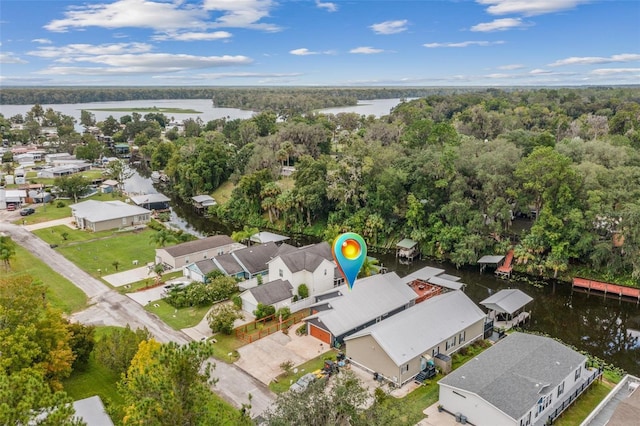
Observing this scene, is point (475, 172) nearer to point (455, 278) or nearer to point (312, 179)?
point (455, 278)

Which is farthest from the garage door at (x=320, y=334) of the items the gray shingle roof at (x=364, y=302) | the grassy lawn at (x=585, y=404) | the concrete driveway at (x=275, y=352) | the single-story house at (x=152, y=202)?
the single-story house at (x=152, y=202)

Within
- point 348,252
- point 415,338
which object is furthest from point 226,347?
point 415,338

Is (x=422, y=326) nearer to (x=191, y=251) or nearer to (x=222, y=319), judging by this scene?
(x=222, y=319)

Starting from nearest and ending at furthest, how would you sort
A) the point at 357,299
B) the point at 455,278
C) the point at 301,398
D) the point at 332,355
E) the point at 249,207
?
the point at 301,398 → the point at 332,355 → the point at 357,299 → the point at 455,278 → the point at 249,207

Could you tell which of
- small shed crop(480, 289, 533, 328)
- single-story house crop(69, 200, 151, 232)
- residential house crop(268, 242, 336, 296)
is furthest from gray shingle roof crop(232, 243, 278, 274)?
single-story house crop(69, 200, 151, 232)

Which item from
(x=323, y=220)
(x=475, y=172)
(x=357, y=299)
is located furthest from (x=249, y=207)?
(x=357, y=299)

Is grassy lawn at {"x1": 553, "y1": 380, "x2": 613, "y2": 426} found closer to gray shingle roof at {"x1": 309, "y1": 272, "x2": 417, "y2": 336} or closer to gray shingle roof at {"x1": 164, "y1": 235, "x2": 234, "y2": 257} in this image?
Result: gray shingle roof at {"x1": 309, "y1": 272, "x2": 417, "y2": 336}
